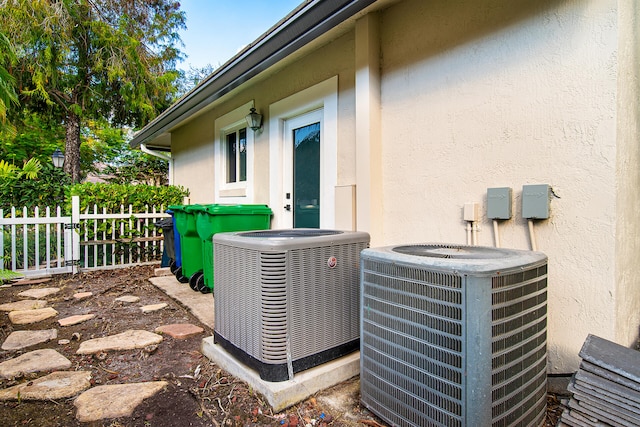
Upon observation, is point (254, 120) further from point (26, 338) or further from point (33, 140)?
point (33, 140)

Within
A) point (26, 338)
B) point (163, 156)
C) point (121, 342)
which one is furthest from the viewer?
point (163, 156)

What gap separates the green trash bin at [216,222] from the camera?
4.03 metres

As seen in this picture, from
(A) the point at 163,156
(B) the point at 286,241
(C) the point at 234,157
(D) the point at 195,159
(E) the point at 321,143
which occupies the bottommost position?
(B) the point at 286,241

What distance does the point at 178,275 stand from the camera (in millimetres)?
5004

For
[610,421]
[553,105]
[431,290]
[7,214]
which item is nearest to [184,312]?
[431,290]

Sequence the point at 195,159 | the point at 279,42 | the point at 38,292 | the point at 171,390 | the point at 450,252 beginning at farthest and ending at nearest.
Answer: the point at 195,159
the point at 38,292
the point at 279,42
the point at 171,390
the point at 450,252

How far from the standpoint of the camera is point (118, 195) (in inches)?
246

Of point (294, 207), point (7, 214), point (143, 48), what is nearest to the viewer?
point (294, 207)

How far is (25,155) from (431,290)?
53.8 feet

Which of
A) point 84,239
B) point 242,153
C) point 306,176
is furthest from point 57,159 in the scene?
point 306,176

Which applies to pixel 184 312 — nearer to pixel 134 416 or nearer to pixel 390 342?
pixel 134 416

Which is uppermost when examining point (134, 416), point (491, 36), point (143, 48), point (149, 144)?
point (143, 48)

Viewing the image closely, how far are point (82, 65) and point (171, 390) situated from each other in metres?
12.0

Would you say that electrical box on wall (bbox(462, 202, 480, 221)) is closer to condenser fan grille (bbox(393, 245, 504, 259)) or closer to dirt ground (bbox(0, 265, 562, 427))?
condenser fan grille (bbox(393, 245, 504, 259))
